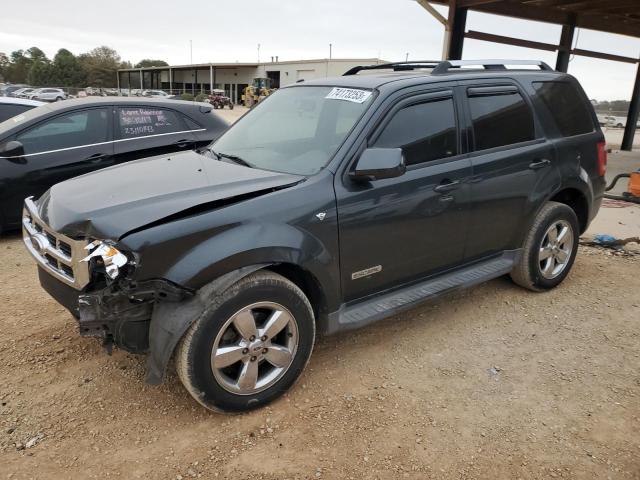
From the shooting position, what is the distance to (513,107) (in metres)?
3.96

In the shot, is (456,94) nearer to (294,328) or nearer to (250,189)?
(250,189)

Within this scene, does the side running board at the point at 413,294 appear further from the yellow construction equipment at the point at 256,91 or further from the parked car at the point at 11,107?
the yellow construction equipment at the point at 256,91

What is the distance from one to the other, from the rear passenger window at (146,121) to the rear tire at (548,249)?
4425mm

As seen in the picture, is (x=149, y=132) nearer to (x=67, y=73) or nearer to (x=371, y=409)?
(x=371, y=409)

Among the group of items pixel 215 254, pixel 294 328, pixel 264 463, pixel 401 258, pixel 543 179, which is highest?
pixel 543 179

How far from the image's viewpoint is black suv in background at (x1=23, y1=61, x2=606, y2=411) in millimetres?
2490

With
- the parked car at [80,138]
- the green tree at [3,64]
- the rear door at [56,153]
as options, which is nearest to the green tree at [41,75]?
the green tree at [3,64]

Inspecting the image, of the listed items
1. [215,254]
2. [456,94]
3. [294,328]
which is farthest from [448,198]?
[215,254]

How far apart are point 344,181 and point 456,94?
1231 mm

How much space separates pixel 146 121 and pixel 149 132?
0.15m

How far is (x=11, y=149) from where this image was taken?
541 centimetres

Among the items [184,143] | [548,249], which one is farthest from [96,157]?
[548,249]

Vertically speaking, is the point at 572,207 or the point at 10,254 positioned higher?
the point at 572,207

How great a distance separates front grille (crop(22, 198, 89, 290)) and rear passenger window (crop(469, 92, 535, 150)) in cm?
273
